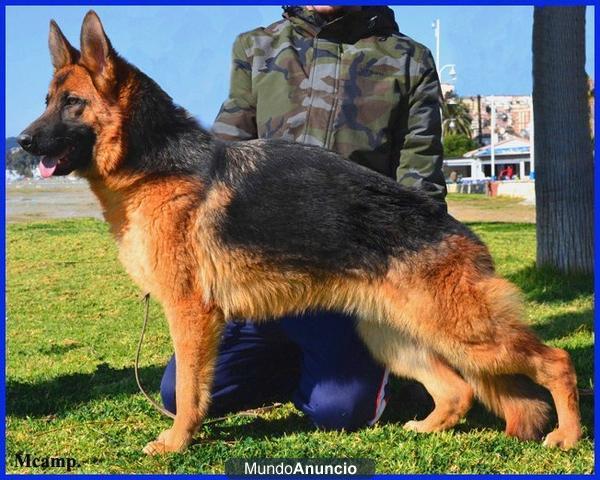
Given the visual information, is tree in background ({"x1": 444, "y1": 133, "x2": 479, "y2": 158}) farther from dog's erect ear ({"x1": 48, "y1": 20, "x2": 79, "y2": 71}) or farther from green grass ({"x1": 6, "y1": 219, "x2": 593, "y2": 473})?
dog's erect ear ({"x1": 48, "y1": 20, "x2": 79, "y2": 71})

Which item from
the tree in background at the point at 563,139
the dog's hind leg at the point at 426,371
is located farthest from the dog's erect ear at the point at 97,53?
the tree in background at the point at 563,139

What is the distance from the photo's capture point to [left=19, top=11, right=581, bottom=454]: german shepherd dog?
147 inches

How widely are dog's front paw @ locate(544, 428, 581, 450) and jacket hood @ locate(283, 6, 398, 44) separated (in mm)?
2540

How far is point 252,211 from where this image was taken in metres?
3.84

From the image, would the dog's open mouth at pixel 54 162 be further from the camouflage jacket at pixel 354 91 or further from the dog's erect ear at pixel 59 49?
the camouflage jacket at pixel 354 91

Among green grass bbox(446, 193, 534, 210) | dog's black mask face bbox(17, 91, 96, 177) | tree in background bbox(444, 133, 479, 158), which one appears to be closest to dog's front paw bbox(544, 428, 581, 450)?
dog's black mask face bbox(17, 91, 96, 177)

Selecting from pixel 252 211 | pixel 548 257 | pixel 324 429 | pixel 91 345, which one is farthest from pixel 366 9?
pixel 548 257

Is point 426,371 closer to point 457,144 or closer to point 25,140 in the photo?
point 25,140

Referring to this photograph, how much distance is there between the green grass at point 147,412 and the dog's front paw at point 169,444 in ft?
0.19

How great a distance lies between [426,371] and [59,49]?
2.85m

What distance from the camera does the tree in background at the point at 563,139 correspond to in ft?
26.6

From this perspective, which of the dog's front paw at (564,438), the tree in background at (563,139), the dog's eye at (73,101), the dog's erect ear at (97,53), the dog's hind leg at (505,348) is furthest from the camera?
the tree in background at (563,139)

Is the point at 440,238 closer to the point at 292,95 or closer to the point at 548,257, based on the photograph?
the point at 292,95

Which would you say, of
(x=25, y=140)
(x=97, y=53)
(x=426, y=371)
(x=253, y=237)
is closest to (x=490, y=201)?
Answer: (x=426, y=371)
